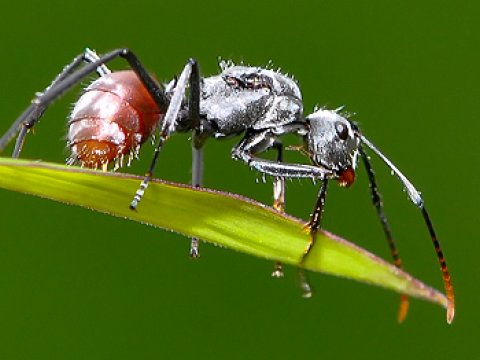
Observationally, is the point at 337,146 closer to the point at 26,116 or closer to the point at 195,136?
the point at 195,136

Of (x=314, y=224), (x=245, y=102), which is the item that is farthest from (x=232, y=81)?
(x=314, y=224)

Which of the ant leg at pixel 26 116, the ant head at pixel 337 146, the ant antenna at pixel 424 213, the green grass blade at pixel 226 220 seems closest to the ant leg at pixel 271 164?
the ant head at pixel 337 146

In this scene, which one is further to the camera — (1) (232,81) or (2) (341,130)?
(1) (232,81)

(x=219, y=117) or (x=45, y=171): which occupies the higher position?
(x=219, y=117)

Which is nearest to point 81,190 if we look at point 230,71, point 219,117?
point 219,117

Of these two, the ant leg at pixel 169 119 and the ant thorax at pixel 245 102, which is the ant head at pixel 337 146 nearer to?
the ant thorax at pixel 245 102

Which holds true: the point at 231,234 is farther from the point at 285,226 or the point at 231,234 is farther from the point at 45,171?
the point at 45,171
